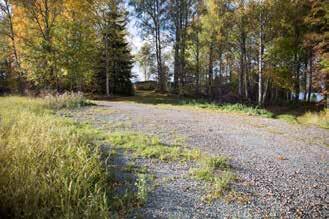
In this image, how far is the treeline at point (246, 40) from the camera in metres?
16.2

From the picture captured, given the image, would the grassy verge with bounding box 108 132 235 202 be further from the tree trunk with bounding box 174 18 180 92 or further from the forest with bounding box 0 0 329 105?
the tree trunk with bounding box 174 18 180 92

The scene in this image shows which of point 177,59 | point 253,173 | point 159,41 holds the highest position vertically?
point 159,41

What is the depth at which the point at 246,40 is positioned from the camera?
2033cm

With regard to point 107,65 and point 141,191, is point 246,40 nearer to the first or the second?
point 107,65

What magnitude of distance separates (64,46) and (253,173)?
1540 centimetres

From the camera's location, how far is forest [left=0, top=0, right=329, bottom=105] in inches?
672

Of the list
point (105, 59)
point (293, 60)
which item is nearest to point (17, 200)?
point (105, 59)

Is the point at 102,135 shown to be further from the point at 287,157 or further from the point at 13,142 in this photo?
the point at 287,157

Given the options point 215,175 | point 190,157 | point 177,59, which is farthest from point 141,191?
point 177,59

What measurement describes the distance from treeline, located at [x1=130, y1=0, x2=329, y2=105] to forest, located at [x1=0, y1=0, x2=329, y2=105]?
6 cm

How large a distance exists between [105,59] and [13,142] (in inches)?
678

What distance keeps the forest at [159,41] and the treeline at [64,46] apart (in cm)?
6

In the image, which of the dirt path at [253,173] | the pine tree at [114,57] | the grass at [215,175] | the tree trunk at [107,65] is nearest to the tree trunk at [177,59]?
the pine tree at [114,57]

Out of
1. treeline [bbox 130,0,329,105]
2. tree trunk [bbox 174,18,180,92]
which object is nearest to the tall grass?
treeline [bbox 130,0,329,105]
